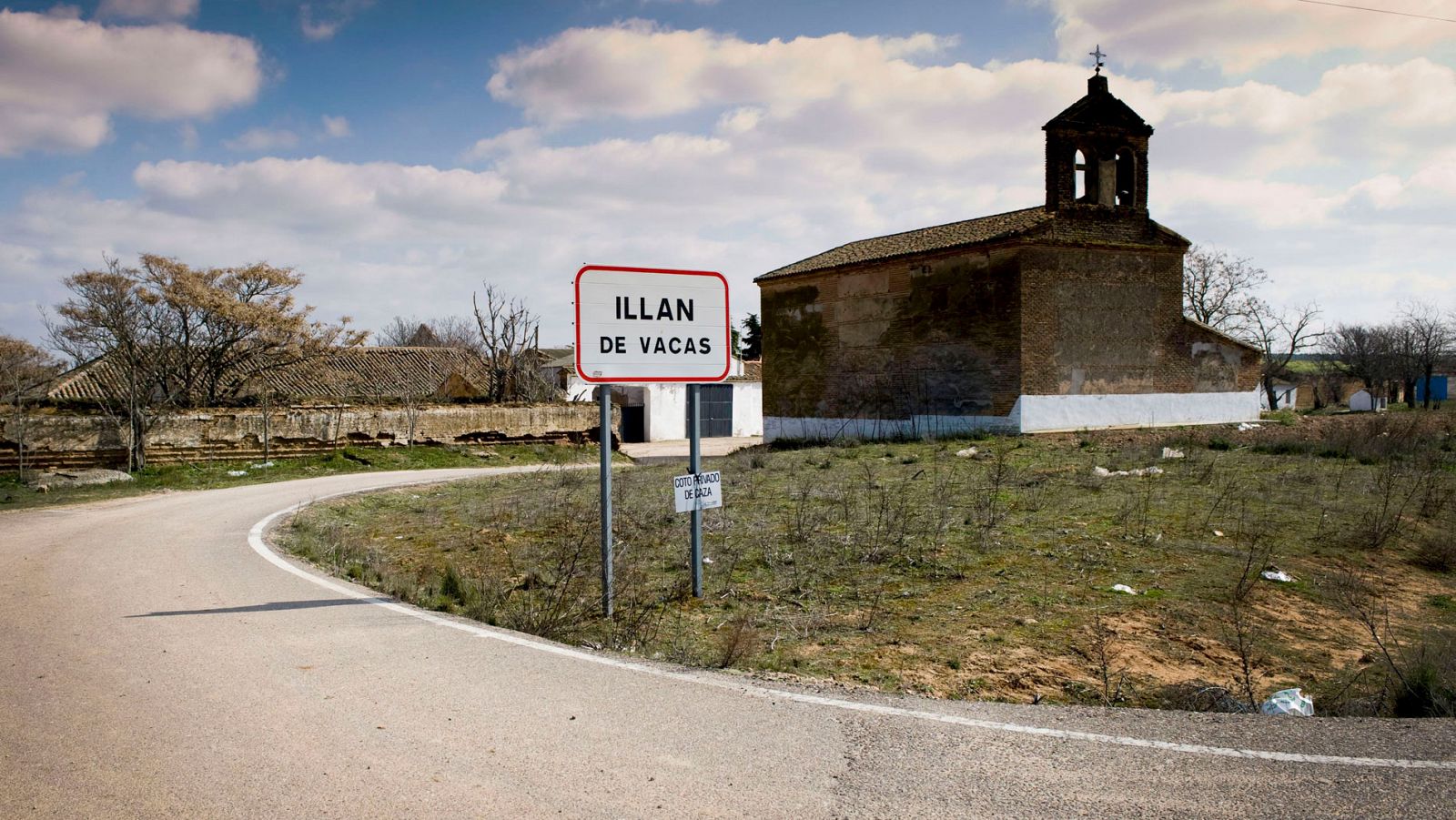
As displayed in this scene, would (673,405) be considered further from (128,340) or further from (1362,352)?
(1362,352)

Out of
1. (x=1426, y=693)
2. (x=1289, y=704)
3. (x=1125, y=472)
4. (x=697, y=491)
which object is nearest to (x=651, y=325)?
(x=697, y=491)

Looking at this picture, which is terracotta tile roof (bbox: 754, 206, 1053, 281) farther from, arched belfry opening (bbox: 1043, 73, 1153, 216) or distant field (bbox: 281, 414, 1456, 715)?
distant field (bbox: 281, 414, 1456, 715)

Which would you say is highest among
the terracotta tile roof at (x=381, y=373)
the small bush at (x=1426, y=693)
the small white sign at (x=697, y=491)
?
the terracotta tile roof at (x=381, y=373)

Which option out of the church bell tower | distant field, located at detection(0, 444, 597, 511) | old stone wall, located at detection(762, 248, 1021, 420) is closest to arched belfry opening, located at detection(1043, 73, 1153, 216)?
the church bell tower

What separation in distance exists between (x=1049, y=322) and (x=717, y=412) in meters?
23.7

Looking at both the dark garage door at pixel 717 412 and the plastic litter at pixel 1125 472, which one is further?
the dark garage door at pixel 717 412

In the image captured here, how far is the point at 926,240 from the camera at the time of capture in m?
29.8

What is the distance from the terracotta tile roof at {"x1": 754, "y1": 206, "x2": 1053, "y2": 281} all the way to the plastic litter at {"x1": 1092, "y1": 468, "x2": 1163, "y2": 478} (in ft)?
35.7

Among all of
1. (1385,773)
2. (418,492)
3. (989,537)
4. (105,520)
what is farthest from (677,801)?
(418,492)

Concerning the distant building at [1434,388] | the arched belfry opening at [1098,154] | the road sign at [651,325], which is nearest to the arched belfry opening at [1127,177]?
the arched belfry opening at [1098,154]

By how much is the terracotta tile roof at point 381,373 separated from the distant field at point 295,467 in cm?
818

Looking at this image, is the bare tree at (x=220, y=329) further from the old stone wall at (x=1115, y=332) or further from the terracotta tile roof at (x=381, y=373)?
the old stone wall at (x=1115, y=332)

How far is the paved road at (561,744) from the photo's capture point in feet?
11.6

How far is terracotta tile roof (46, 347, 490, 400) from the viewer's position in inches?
1513
